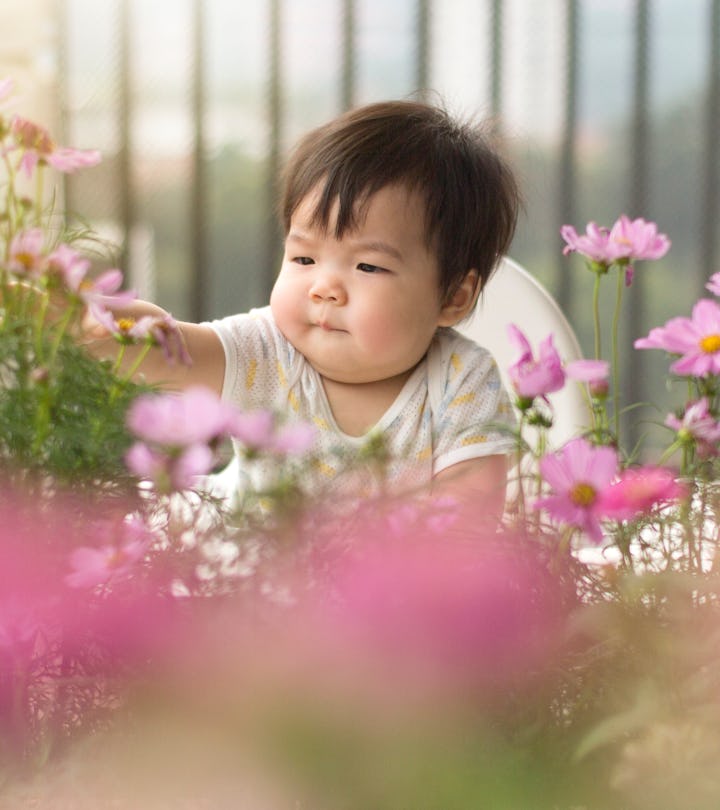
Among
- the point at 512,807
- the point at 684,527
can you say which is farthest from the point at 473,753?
the point at 684,527

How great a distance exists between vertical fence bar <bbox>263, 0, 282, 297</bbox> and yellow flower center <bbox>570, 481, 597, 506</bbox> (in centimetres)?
268

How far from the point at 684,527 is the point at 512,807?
194 millimetres

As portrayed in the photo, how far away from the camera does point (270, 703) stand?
0.33 metres

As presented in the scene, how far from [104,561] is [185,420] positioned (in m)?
0.05

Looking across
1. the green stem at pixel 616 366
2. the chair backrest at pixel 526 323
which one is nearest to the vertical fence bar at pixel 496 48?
the chair backrest at pixel 526 323

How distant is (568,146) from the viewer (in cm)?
311

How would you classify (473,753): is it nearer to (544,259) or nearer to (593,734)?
(593,734)

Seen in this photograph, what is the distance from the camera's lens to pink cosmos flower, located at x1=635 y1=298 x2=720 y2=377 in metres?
0.53

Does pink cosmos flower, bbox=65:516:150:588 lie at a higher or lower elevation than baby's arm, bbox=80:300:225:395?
higher

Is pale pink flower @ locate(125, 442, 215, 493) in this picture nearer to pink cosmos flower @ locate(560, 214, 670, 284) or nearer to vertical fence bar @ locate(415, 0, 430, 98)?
pink cosmos flower @ locate(560, 214, 670, 284)

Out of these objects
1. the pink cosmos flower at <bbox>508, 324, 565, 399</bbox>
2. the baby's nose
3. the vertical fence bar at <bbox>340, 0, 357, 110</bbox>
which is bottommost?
the baby's nose

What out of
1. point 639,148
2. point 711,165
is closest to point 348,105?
point 639,148

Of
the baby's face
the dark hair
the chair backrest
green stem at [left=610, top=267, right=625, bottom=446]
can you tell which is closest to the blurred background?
the chair backrest

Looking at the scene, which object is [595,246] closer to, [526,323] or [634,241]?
[634,241]
